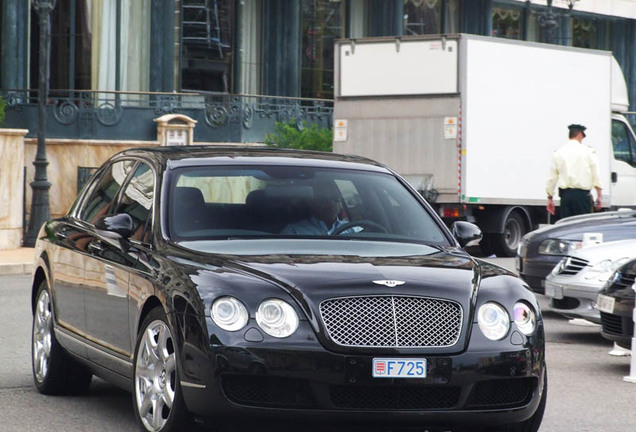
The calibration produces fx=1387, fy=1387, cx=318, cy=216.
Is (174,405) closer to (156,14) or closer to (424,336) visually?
(424,336)

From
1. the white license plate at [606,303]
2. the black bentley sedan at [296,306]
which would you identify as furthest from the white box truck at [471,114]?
the black bentley sedan at [296,306]

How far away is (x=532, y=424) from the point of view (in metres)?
6.75

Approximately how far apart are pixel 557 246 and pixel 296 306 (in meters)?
8.34

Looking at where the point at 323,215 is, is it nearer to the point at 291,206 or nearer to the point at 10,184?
the point at 291,206

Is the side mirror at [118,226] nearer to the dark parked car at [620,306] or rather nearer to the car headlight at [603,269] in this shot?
the dark parked car at [620,306]

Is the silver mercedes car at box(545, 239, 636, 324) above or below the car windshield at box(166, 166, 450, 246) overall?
below

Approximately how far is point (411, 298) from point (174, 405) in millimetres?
1186

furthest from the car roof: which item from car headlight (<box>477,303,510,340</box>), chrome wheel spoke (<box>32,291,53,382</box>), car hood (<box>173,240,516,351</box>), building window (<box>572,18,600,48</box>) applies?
building window (<box>572,18,600,48</box>)

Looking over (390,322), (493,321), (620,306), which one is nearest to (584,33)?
(620,306)

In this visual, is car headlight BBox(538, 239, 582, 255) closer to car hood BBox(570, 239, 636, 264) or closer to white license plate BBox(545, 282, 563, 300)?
car hood BBox(570, 239, 636, 264)

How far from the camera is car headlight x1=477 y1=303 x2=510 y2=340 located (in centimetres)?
642

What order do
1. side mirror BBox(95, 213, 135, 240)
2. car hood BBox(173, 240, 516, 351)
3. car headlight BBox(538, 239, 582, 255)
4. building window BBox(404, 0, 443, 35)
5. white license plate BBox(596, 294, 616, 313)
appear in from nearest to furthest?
car hood BBox(173, 240, 516, 351), side mirror BBox(95, 213, 135, 240), white license plate BBox(596, 294, 616, 313), car headlight BBox(538, 239, 582, 255), building window BBox(404, 0, 443, 35)

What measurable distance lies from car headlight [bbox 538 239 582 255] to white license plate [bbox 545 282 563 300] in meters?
1.19

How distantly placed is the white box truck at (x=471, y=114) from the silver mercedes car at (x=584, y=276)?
8.97m
